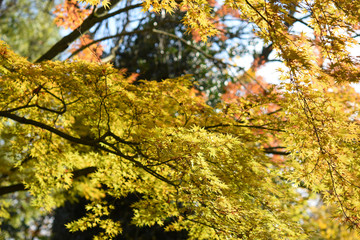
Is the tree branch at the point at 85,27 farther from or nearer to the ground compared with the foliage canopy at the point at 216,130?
farther from the ground

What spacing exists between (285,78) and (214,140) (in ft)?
3.35

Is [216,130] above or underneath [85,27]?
underneath

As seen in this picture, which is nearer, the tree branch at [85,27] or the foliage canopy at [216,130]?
the foliage canopy at [216,130]

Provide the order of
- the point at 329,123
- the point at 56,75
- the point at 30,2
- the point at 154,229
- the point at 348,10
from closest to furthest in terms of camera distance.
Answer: the point at 348,10 < the point at 329,123 < the point at 56,75 < the point at 154,229 < the point at 30,2

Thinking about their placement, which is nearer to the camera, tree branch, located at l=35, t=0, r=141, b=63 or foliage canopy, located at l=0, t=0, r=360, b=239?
foliage canopy, located at l=0, t=0, r=360, b=239

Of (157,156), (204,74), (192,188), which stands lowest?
(192,188)

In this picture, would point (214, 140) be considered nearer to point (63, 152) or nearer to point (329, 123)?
point (329, 123)

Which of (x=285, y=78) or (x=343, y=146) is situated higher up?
(x=285, y=78)

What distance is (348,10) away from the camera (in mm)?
2926

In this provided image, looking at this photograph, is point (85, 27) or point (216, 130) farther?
point (85, 27)

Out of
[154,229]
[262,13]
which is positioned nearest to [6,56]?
[262,13]

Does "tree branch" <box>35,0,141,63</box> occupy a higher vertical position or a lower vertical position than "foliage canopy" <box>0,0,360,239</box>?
higher

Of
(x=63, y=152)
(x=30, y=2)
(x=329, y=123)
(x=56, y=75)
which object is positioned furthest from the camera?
(x=30, y=2)

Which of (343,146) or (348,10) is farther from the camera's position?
(343,146)
